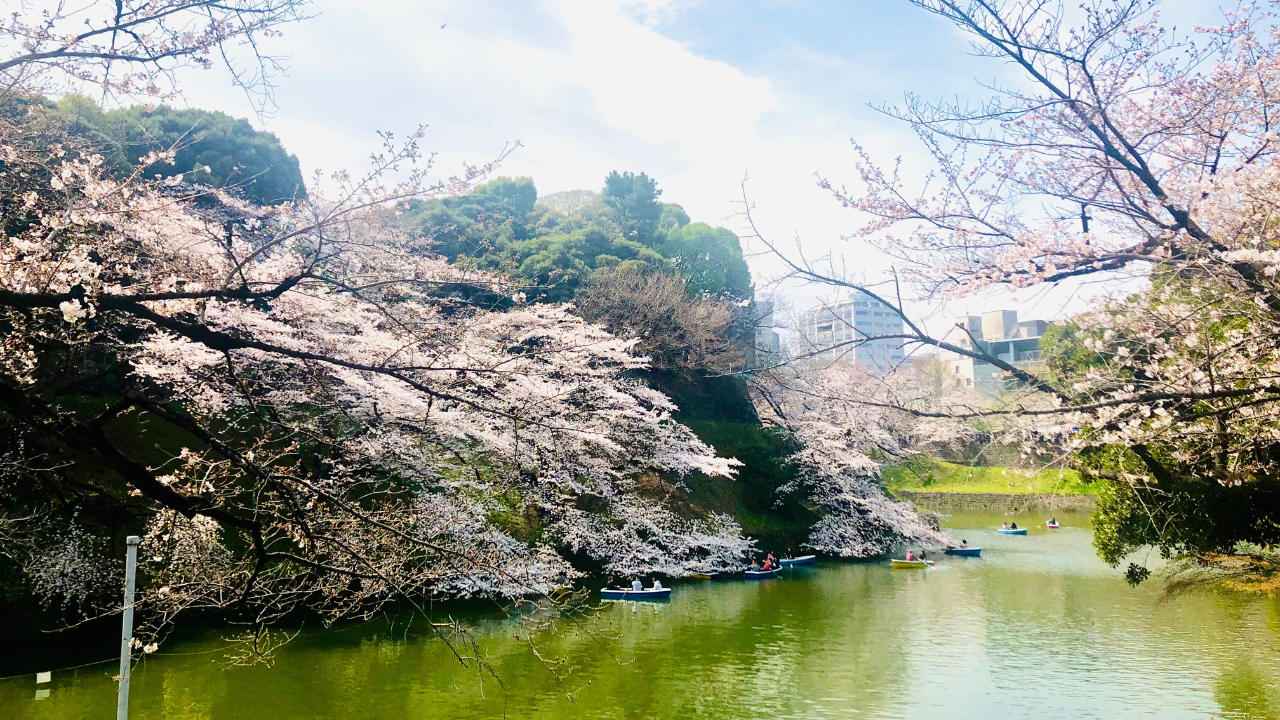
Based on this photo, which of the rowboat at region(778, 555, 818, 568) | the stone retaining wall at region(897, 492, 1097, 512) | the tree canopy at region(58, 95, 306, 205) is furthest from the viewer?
the stone retaining wall at region(897, 492, 1097, 512)

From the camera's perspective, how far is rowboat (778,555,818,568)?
54.5 feet

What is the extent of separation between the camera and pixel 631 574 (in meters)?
14.1

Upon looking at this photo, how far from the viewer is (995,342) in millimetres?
8648

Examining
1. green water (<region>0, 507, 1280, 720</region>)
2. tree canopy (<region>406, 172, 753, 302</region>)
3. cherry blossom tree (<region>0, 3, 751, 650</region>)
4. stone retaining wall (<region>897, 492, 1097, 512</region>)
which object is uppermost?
tree canopy (<region>406, 172, 753, 302</region>)

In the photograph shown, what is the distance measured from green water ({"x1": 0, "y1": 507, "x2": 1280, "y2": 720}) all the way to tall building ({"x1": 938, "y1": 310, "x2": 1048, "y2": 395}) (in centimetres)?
350

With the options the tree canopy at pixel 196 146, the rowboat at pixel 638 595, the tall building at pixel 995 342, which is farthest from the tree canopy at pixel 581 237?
the tall building at pixel 995 342

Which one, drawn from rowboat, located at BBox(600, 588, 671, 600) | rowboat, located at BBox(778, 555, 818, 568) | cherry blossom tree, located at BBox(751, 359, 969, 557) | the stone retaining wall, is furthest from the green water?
the stone retaining wall

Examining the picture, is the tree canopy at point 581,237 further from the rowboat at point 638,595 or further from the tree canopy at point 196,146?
the rowboat at point 638,595

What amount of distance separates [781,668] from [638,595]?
392 centimetres

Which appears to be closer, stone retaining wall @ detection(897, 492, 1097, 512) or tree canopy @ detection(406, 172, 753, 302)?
tree canopy @ detection(406, 172, 753, 302)

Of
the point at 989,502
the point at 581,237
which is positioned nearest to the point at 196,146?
the point at 581,237

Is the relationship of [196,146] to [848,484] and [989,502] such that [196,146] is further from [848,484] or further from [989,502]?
[989,502]

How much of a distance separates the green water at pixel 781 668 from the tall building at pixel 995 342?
3.50 m

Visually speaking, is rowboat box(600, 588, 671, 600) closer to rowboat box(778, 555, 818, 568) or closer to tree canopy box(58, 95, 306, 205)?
rowboat box(778, 555, 818, 568)
